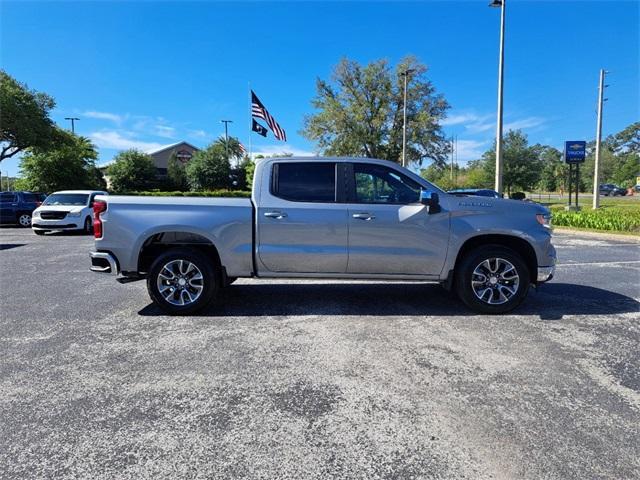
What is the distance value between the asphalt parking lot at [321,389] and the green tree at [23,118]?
92.7ft

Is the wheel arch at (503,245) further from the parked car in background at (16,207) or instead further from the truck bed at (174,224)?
the parked car in background at (16,207)

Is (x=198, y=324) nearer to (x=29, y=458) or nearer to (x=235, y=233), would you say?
(x=235, y=233)

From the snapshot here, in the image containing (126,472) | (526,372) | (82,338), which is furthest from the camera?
(82,338)

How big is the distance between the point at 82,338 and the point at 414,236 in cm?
390

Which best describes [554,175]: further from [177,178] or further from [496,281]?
[496,281]

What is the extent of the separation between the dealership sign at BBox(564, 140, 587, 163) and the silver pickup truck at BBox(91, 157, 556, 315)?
2097 centimetres

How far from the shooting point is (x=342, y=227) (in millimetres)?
4938

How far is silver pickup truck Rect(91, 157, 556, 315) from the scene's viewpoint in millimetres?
4945

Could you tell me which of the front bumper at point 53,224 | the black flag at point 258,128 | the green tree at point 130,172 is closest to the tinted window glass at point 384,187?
the front bumper at point 53,224

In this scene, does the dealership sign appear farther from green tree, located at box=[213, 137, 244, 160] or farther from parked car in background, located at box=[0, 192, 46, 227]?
green tree, located at box=[213, 137, 244, 160]

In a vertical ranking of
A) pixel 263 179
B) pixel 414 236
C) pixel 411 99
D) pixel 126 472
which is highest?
pixel 411 99

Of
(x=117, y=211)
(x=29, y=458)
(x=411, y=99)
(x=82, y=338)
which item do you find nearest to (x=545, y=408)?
(x=29, y=458)

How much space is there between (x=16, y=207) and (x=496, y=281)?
2164 centimetres

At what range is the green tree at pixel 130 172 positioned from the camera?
50.2 metres
